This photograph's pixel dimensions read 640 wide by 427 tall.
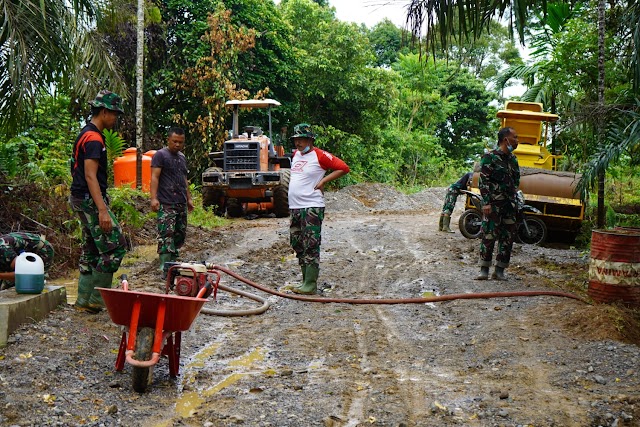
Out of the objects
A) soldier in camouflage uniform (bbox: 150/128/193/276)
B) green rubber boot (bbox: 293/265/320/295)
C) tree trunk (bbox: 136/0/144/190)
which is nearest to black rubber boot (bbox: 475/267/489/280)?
green rubber boot (bbox: 293/265/320/295)

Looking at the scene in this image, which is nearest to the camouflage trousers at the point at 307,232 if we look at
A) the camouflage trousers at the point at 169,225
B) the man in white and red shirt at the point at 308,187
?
the man in white and red shirt at the point at 308,187

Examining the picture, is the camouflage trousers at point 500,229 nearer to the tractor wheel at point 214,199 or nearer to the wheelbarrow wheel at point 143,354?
the wheelbarrow wheel at point 143,354

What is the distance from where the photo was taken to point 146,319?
4.74 m

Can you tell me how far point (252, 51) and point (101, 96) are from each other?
67.3 ft

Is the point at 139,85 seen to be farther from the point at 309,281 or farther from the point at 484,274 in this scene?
the point at 484,274

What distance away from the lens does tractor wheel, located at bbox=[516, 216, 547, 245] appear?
1410cm

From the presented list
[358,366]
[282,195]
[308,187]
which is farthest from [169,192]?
[282,195]

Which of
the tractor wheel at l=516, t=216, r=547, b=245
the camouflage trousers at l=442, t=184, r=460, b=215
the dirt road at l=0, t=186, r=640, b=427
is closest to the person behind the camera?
the dirt road at l=0, t=186, r=640, b=427

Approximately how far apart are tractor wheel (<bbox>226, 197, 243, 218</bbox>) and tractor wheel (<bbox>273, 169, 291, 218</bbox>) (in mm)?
994

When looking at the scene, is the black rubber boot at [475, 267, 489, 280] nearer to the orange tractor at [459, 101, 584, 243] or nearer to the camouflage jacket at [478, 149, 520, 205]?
the camouflage jacket at [478, 149, 520, 205]

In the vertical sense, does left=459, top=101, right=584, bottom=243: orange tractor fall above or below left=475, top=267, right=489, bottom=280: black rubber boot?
above

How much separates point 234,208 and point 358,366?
572 inches

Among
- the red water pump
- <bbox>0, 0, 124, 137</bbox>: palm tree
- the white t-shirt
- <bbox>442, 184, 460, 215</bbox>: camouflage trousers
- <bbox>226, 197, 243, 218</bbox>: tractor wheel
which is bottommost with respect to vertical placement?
<bbox>226, 197, 243, 218</bbox>: tractor wheel

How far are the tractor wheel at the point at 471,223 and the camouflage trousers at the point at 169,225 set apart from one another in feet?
23.5
